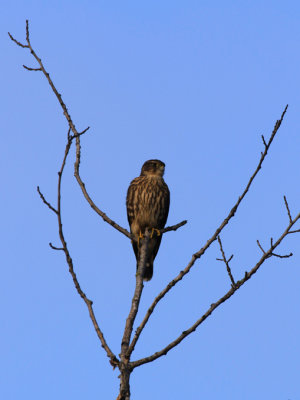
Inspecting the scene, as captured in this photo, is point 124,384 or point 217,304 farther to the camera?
point 217,304

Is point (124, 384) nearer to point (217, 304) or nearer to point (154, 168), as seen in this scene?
point (217, 304)

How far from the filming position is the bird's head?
7.47m

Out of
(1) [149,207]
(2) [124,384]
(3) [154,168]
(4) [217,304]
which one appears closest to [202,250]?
(4) [217,304]

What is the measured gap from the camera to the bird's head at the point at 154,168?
7473 millimetres

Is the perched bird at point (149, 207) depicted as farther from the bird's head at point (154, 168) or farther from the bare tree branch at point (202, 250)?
the bare tree branch at point (202, 250)

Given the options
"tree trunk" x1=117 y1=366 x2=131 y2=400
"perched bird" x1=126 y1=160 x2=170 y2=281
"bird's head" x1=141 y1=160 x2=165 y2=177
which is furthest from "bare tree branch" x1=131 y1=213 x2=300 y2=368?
"bird's head" x1=141 y1=160 x2=165 y2=177

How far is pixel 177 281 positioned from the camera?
349cm

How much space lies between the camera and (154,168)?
24.6ft

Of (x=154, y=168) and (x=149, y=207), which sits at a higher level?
(x=154, y=168)

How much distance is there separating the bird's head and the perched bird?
0.05 m

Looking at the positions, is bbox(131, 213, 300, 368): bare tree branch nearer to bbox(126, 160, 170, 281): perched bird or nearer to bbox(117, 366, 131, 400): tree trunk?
bbox(117, 366, 131, 400): tree trunk

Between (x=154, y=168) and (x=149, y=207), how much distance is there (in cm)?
73

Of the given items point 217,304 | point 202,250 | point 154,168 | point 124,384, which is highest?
point 154,168

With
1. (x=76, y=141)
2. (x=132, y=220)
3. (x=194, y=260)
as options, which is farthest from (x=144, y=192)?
(x=194, y=260)
